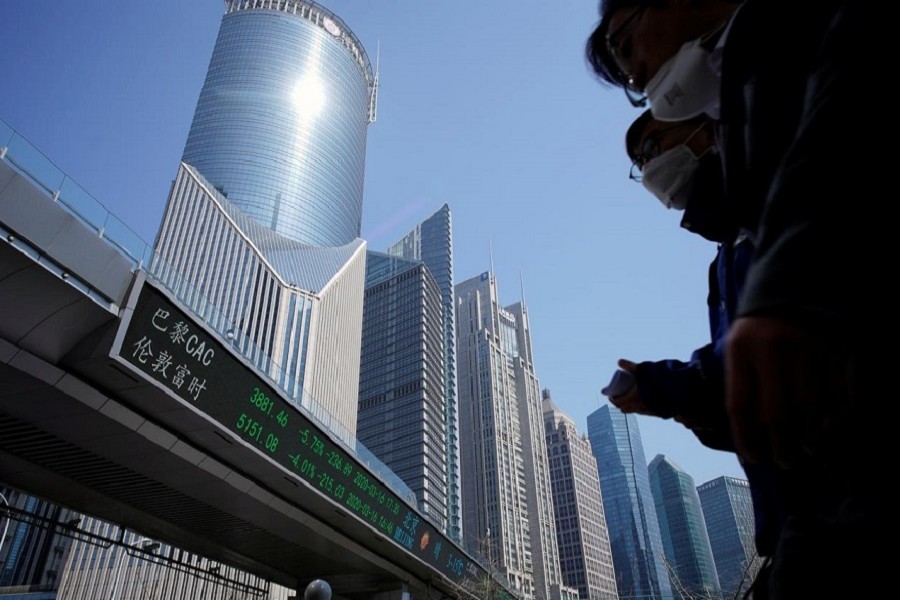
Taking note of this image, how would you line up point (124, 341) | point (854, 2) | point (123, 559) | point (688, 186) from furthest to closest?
1. point (123, 559)
2. point (124, 341)
3. point (688, 186)
4. point (854, 2)

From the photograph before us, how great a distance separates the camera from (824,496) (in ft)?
3.81

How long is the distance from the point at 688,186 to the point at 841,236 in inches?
40.9

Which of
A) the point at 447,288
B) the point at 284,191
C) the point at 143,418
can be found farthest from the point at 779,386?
the point at 447,288

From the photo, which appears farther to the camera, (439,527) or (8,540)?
(8,540)

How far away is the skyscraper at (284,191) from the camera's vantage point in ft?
228

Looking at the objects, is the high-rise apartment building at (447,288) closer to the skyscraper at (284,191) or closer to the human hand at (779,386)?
the skyscraper at (284,191)

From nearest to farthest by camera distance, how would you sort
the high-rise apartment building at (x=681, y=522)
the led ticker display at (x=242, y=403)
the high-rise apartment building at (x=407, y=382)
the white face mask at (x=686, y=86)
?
the white face mask at (x=686, y=86) → the led ticker display at (x=242, y=403) → the high-rise apartment building at (x=407, y=382) → the high-rise apartment building at (x=681, y=522)

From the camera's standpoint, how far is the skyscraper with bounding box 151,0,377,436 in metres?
69.4

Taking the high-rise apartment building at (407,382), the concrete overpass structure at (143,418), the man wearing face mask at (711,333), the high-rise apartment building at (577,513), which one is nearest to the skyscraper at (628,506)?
the high-rise apartment building at (577,513)

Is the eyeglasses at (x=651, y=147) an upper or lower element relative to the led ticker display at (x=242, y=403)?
lower

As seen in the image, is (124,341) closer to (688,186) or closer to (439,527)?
(688,186)

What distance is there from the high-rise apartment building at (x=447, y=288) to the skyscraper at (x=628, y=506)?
39252mm

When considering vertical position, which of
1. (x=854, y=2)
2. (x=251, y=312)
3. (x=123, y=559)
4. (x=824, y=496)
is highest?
(x=251, y=312)

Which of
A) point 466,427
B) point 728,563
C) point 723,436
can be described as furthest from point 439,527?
point 728,563
